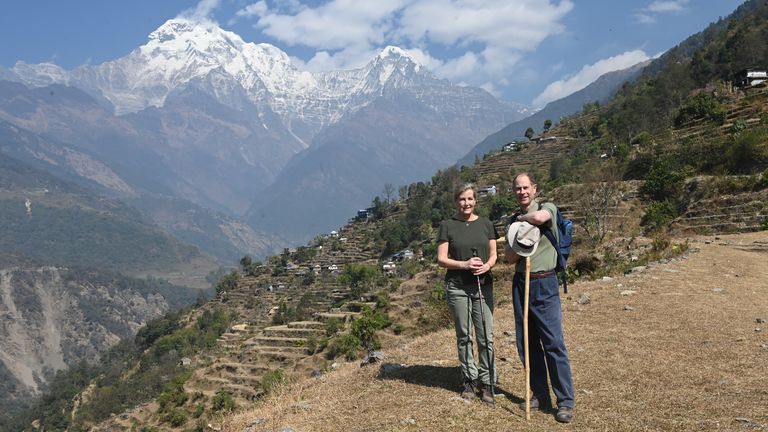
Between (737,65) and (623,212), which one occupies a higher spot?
(737,65)

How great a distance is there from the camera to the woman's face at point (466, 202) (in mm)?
5512

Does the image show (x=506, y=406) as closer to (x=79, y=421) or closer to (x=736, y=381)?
(x=736, y=381)

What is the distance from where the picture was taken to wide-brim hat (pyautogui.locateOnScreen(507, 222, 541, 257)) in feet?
16.9

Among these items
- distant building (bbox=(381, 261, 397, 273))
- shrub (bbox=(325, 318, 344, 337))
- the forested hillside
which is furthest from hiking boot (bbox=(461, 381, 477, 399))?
distant building (bbox=(381, 261, 397, 273))

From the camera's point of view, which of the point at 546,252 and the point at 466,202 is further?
the point at 466,202

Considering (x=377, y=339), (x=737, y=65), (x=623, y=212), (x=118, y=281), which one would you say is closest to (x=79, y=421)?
(x=377, y=339)

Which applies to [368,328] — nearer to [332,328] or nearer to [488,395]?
[332,328]

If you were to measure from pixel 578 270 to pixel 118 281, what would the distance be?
8350 inches

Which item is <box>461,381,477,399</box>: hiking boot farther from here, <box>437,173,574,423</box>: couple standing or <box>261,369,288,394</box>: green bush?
<box>261,369,288,394</box>: green bush

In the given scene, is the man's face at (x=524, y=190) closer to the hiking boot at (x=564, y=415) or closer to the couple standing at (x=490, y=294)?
the couple standing at (x=490, y=294)

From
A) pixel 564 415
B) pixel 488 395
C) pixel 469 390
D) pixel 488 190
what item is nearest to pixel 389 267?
pixel 488 190

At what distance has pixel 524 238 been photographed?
204 inches

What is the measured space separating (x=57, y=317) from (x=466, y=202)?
21083cm

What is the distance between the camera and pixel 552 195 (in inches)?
1608
